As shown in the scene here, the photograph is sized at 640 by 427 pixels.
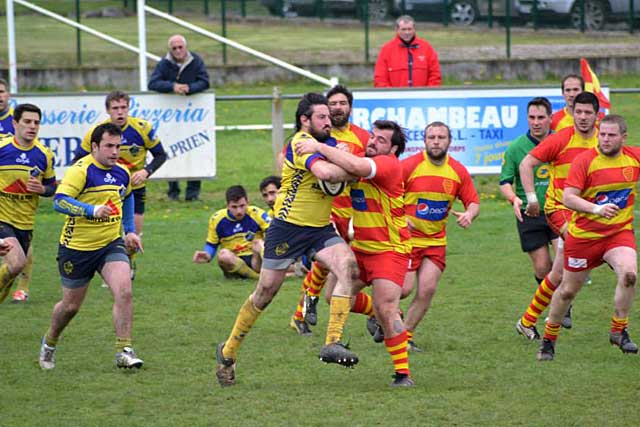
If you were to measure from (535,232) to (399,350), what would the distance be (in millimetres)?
2807

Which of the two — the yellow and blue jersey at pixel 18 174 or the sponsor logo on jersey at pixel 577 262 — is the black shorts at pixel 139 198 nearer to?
the yellow and blue jersey at pixel 18 174

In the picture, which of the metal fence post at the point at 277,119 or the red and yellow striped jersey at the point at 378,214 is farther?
the metal fence post at the point at 277,119

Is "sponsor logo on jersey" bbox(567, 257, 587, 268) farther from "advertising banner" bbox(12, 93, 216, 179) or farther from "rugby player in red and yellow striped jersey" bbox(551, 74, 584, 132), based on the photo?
"advertising banner" bbox(12, 93, 216, 179)

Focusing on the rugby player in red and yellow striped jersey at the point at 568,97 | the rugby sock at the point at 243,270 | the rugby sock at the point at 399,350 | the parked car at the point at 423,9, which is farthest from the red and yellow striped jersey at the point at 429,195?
the parked car at the point at 423,9

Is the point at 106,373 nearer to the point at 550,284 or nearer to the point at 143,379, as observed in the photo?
the point at 143,379

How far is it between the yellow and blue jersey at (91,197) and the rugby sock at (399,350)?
2313 mm

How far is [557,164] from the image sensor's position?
1034cm

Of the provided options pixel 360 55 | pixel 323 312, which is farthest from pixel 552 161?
pixel 360 55

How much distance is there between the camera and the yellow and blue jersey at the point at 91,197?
9.22 meters

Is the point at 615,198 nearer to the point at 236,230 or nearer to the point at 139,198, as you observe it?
the point at 236,230

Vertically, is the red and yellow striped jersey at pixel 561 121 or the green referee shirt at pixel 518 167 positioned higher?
the red and yellow striped jersey at pixel 561 121

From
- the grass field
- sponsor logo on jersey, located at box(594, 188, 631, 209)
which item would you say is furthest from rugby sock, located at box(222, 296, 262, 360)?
sponsor logo on jersey, located at box(594, 188, 631, 209)

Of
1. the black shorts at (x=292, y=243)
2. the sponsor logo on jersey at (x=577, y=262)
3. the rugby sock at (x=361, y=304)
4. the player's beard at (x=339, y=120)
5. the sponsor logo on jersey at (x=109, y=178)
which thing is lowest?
the rugby sock at (x=361, y=304)

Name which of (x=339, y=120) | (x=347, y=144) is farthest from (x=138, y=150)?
(x=347, y=144)
